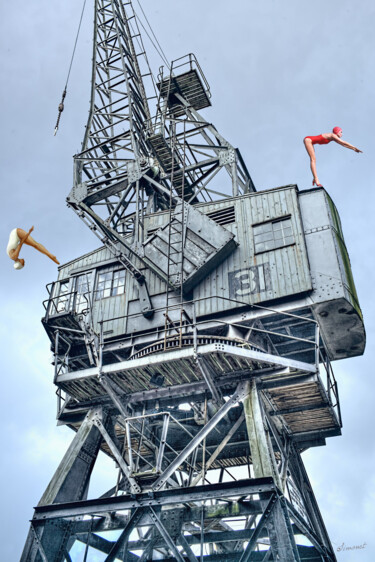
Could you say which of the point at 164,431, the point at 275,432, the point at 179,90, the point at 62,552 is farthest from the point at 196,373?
the point at 179,90

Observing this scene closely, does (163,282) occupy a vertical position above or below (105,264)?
below

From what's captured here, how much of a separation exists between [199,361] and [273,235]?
5476 millimetres

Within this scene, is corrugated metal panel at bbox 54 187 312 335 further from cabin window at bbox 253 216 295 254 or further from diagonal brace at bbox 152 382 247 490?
diagonal brace at bbox 152 382 247 490

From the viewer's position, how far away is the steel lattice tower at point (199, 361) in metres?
15.1

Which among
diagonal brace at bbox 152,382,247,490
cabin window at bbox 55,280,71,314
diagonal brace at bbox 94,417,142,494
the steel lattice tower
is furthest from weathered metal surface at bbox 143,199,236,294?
diagonal brace at bbox 94,417,142,494

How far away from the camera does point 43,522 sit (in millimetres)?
15188

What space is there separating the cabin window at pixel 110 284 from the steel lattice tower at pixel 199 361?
61 mm

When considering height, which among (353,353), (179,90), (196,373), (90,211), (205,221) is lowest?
(196,373)

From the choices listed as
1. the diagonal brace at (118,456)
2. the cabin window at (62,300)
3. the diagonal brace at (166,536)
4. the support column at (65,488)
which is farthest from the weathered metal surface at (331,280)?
the cabin window at (62,300)

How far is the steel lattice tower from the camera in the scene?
15.1 meters

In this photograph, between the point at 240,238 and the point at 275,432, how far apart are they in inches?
262

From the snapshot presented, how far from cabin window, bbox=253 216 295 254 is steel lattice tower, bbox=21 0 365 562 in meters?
0.05

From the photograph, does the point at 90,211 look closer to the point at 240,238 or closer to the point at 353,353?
the point at 240,238

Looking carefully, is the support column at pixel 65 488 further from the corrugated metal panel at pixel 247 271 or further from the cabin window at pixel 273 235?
the cabin window at pixel 273 235
